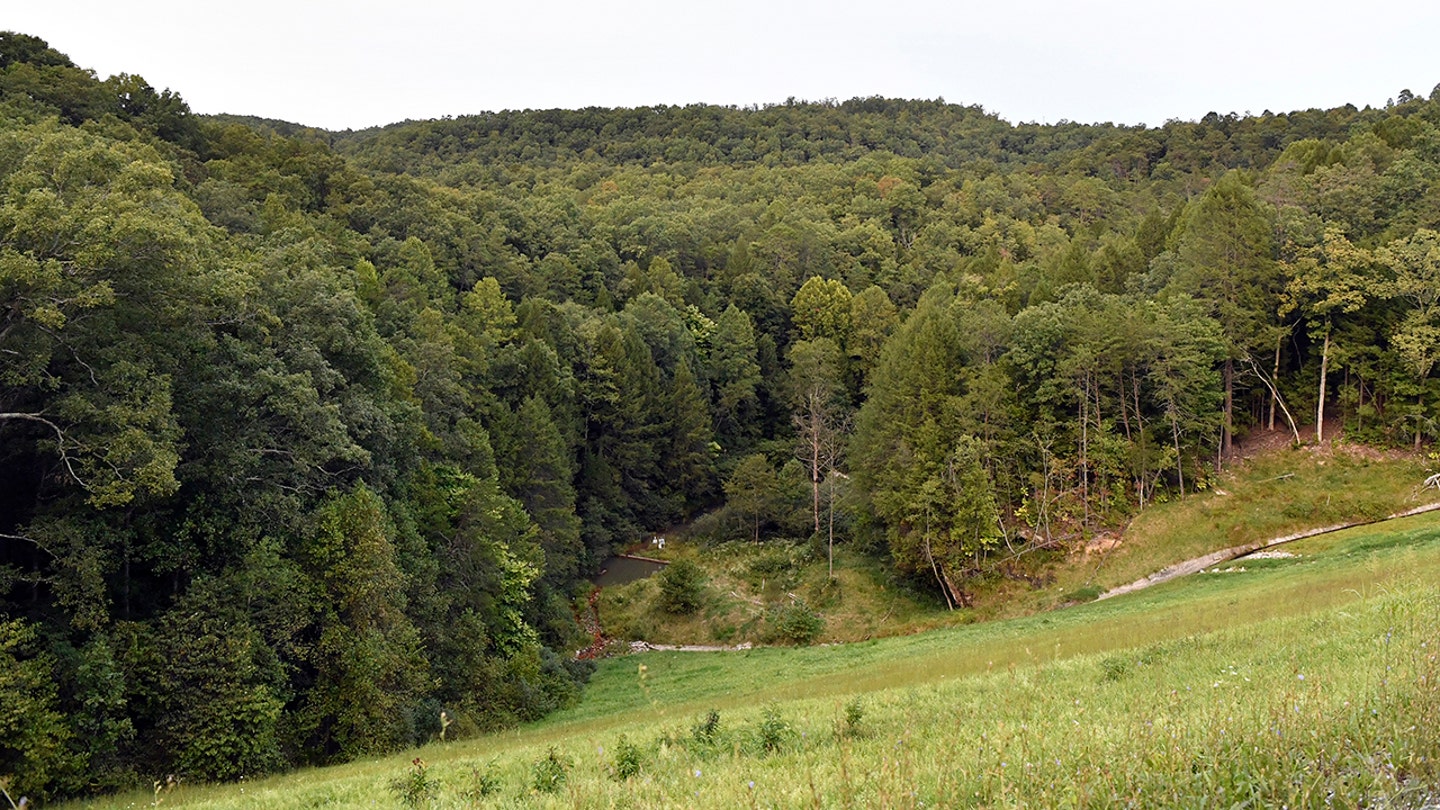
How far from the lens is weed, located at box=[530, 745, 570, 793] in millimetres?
9289

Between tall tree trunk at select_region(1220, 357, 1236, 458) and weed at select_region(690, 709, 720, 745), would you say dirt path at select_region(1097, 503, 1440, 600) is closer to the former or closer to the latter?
tall tree trunk at select_region(1220, 357, 1236, 458)

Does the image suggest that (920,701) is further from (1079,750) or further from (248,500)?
(248,500)

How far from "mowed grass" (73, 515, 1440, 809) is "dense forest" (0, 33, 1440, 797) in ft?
15.5

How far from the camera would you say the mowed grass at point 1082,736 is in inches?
200

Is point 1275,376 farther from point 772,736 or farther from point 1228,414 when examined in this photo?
point 772,736

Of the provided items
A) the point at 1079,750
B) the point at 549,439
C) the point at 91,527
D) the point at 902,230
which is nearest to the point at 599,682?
the point at 549,439

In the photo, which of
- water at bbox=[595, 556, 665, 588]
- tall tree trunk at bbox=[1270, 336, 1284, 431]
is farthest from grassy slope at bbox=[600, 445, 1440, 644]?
water at bbox=[595, 556, 665, 588]

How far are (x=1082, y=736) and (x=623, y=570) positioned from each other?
163 ft

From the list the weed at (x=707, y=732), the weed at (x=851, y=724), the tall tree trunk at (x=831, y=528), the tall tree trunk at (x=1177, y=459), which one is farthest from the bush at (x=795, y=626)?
the weed at (x=851, y=724)

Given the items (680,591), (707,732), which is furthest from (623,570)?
(707,732)

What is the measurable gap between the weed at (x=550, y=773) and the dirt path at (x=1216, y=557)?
31.2 meters

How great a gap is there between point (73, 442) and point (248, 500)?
17.2ft

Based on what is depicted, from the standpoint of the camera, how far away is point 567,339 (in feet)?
204

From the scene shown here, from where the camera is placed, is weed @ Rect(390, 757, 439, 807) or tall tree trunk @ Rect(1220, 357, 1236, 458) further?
tall tree trunk @ Rect(1220, 357, 1236, 458)
